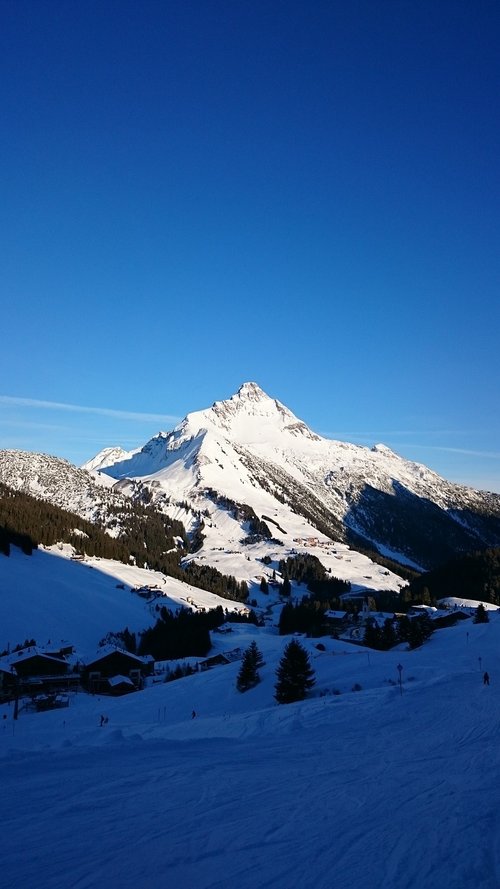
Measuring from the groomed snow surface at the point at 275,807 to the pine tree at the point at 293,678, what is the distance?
11.6 metres

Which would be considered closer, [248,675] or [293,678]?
[293,678]

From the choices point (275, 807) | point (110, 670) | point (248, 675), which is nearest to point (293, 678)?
point (248, 675)

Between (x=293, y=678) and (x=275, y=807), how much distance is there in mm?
26818

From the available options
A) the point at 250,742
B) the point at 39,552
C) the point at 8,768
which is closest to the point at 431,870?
the point at 8,768

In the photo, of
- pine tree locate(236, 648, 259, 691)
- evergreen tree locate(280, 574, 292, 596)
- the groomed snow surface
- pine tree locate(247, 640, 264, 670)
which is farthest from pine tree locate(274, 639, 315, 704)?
evergreen tree locate(280, 574, 292, 596)

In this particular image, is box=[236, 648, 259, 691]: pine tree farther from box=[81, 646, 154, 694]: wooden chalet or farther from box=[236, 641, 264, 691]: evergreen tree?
box=[81, 646, 154, 694]: wooden chalet

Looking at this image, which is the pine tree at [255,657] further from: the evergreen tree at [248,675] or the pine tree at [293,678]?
the pine tree at [293,678]

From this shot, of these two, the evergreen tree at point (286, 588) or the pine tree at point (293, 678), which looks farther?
the evergreen tree at point (286, 588)

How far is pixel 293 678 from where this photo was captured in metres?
36.2

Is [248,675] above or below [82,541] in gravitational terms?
below

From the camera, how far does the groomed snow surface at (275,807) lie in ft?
25.5

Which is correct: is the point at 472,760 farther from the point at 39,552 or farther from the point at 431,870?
the point at 39,552

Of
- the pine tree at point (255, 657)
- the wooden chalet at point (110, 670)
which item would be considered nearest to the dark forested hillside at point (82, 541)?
the wooden chalet at point (110, 670)

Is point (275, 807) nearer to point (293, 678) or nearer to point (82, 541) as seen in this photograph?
point (293, 678)
